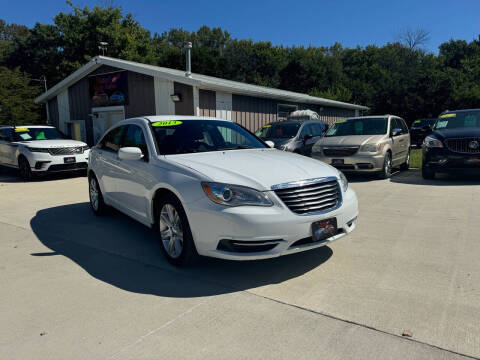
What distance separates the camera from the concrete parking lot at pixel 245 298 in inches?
98.3

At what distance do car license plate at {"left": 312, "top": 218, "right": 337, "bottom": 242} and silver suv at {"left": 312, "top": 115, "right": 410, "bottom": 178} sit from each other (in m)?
5.83

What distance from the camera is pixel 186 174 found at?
141 inches

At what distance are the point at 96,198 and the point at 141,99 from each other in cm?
909

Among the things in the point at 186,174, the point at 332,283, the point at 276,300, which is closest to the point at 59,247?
the point at 186,174

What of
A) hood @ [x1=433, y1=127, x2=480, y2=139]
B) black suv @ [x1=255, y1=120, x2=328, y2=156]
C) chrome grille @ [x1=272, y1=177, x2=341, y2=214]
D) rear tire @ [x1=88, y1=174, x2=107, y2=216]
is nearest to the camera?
chrome grille @ [x1=272, y1=177, x2=341, y2=214]

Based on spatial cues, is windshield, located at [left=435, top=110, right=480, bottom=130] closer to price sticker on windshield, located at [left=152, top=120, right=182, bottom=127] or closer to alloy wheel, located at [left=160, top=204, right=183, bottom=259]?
price sticker on windshield, located at [left=152, top=120, right=182, bottom=127]

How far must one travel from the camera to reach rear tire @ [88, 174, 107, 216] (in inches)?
236

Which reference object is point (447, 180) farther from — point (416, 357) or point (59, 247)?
point (59, 247)

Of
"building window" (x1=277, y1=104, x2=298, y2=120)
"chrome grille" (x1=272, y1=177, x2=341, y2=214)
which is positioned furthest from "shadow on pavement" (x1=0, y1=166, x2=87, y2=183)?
"chrome grille" (x1=272, y1=177, x2=341, y2=214)

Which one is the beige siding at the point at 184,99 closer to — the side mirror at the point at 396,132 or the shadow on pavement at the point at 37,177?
the shadow on pavement at the point at 37,177

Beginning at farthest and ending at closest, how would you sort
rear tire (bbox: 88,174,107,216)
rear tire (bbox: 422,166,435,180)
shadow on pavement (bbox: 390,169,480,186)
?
rear tire (bbox: 422,166,435,180) → shadow on pavement (bbox: 390,169,480,186) → rear tire (bbox: 88,174,107,216)

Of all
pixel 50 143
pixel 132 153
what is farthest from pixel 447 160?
pixel 50 143

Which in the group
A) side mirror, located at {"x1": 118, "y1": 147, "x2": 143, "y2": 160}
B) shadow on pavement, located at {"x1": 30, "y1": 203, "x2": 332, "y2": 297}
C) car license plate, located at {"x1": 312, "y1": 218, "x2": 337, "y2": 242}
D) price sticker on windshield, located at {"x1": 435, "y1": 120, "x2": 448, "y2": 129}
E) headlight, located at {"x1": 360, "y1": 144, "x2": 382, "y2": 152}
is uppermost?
price sticker on windshield, located at {"x1": 435, "y1": 120, "x2": 448, "y2": 129}

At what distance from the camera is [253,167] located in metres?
3.70
